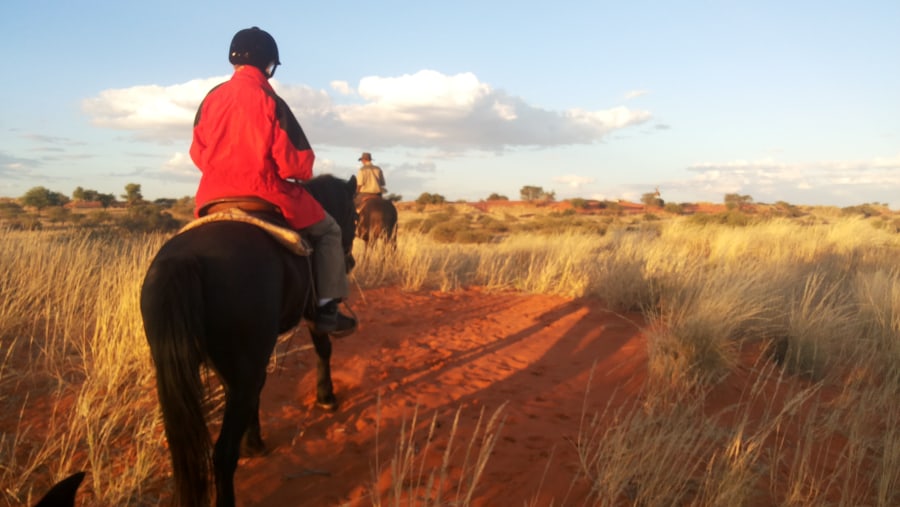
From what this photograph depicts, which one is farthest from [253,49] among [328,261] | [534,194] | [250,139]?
[534,194]

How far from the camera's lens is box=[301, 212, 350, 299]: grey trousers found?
3.70 metres

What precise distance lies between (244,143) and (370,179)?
21.7 feet

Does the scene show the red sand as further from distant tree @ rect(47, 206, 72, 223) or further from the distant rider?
distant tree @ rect(47, 206, 72, 223)

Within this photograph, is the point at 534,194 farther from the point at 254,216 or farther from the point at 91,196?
the point at 254,216

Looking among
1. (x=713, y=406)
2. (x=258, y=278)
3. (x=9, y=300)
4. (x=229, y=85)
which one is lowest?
(x=713, y=406)

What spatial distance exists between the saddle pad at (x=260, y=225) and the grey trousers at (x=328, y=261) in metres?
0.59

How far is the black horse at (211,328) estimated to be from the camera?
91.5 inches

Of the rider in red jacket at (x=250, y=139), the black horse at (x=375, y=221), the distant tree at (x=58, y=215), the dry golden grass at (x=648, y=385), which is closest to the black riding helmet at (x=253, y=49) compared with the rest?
the rider in red jacket at (x=250, y=139)

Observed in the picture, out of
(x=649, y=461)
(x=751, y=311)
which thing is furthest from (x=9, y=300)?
(x=751, y=311)

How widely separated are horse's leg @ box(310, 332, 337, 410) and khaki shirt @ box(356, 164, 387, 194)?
220 inches

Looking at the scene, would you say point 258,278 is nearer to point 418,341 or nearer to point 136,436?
point 136,436

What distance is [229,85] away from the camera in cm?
310

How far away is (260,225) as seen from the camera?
9.59ft

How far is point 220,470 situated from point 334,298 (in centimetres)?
149
